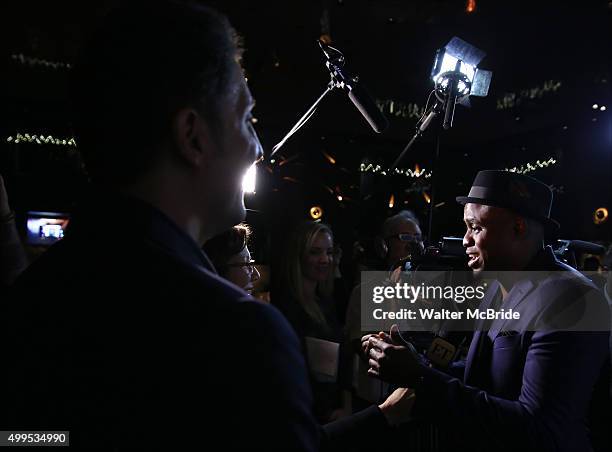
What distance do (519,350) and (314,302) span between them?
1.57 metres

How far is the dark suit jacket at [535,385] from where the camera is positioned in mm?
1535

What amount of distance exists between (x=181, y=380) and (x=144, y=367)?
0.16 ft

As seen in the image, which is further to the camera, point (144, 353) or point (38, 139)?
point (38, 139)

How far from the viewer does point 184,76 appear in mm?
666

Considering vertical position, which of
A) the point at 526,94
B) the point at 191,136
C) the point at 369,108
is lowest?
the point at 191,136

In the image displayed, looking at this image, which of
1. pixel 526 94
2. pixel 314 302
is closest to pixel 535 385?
pixel 314 302

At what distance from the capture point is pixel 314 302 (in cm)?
309

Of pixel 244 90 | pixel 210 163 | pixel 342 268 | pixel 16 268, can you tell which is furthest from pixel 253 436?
pixel 342 268

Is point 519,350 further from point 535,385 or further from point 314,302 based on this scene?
point 314,302

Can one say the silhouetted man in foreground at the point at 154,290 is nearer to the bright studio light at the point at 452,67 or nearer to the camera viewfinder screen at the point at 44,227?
the bright studio light at the point at 452,67

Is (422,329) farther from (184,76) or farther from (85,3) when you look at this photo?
(85,3)

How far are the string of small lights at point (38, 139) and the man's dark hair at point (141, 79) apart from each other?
20.1 feet

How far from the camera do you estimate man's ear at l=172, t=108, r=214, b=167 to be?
2.19 feet

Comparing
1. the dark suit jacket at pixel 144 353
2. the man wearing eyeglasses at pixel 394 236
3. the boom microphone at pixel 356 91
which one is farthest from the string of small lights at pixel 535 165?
Answer: the dark suit jacket at pixel 144 353
